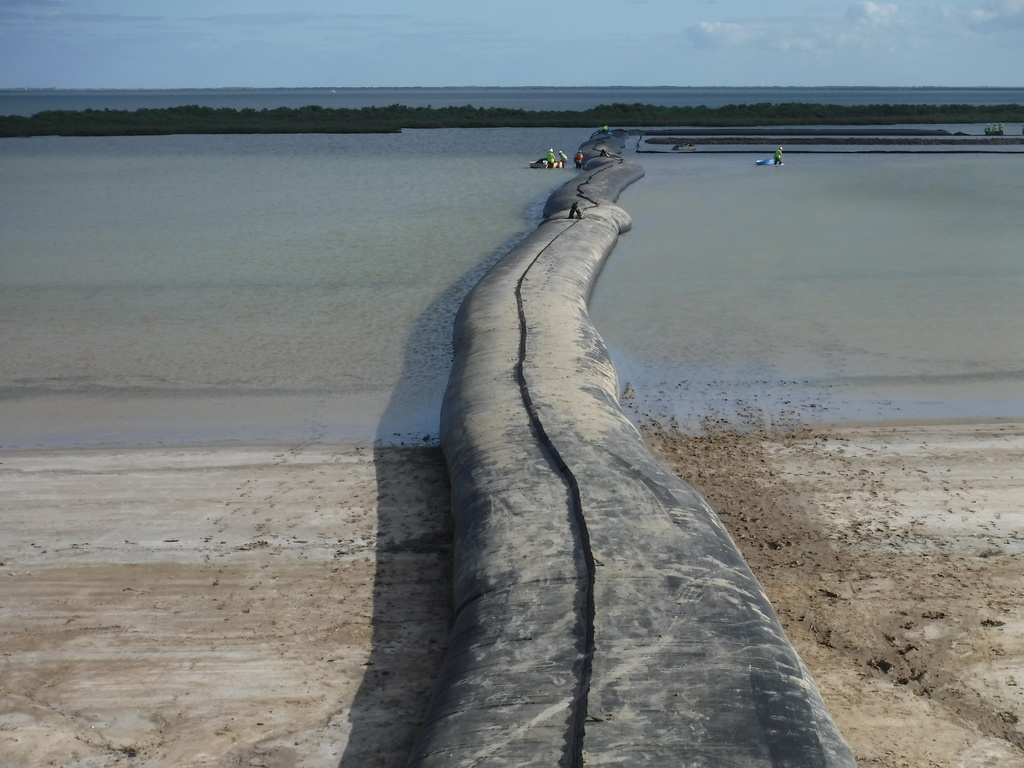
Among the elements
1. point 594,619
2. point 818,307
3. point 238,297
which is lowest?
point 594,619

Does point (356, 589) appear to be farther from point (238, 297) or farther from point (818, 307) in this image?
point (238, 297)

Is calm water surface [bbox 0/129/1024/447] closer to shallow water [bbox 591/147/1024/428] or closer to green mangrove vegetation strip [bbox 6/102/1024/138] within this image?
shallow water [bbox 591/147/1024/428]

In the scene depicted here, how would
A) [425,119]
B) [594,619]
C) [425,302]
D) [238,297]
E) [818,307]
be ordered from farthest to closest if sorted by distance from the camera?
[425,119], [238,297], [425,302], [818,307], [594,619]

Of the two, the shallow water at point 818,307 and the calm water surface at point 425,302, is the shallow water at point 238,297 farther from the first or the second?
the shallow water at point 818,307

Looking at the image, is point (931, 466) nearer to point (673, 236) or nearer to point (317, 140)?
point (673, 236)

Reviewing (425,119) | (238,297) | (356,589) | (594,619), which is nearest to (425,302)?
(238,297)

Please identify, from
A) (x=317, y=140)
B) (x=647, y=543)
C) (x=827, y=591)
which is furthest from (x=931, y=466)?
(x=317, y=140)
